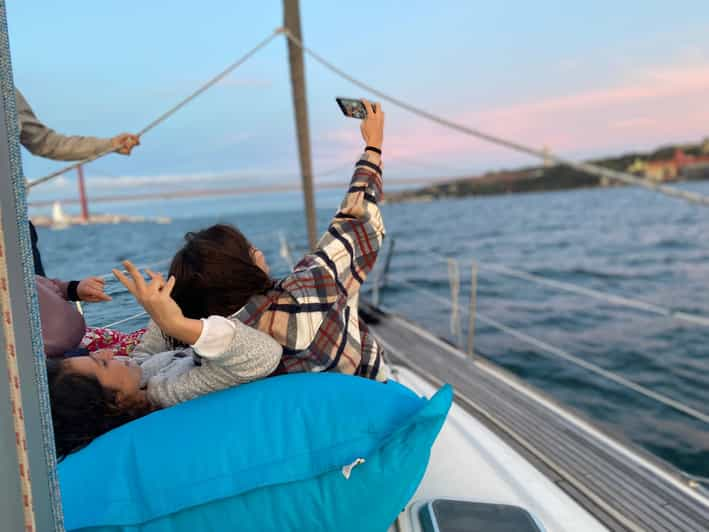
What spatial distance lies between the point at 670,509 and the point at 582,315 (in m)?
4.23

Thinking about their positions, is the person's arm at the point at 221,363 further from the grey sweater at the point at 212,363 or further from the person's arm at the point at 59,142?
the person's arm at the point at 59,142

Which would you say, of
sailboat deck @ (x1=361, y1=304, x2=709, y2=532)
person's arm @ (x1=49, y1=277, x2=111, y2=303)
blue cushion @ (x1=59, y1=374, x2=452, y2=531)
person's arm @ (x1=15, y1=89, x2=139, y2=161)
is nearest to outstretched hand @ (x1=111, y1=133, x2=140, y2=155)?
person's arm @ (x1=15, y1=89, x2=139, y2=161)

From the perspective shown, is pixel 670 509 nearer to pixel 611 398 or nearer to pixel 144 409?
pixel 144 409

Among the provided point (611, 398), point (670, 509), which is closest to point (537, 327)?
point (611, 398)

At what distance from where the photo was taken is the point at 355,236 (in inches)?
35.3

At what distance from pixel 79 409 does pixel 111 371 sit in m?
0.06

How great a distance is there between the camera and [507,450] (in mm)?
1277

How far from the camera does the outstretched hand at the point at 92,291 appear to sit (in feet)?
2.89

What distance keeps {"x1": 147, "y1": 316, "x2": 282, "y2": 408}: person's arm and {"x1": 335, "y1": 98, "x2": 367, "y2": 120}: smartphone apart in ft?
1.45

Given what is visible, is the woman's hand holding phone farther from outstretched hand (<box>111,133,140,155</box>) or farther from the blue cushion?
outstretched hand (<box>111,133,140,155</box>)

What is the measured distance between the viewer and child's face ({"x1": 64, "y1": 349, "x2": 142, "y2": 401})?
0.75 meters

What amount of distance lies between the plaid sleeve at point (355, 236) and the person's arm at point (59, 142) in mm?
782

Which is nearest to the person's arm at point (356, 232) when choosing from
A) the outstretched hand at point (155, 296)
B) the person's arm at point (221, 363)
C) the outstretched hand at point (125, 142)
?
the person's arm at point (221, 363)

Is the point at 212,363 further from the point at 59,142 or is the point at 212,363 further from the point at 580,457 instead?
the point at 580,457
